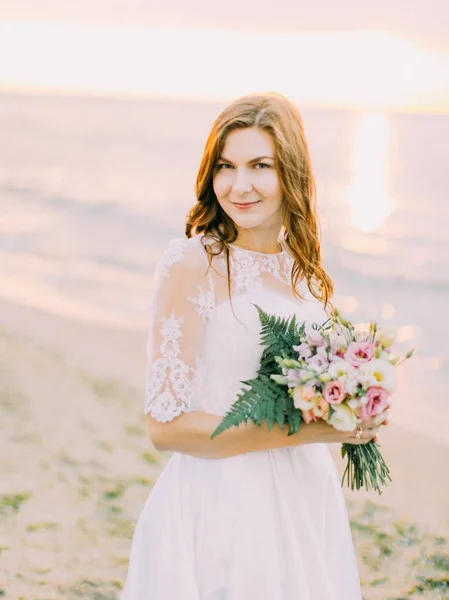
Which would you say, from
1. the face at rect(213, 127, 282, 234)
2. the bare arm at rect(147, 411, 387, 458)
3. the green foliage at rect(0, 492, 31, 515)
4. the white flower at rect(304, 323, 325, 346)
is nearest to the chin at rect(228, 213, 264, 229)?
the face at rect(213, 127, 282, 234)

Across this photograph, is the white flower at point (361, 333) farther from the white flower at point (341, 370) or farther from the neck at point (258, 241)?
the neck at point (258, 241)

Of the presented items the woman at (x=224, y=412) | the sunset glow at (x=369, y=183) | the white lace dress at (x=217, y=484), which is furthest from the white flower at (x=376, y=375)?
the sunset glow at (x=369, y=183)

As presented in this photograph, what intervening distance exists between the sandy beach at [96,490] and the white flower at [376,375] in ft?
10.2

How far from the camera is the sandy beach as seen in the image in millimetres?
5188

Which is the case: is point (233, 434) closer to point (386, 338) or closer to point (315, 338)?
point (315, 338)

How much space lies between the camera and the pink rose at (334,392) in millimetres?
2445

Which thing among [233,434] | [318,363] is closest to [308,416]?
[318,363]

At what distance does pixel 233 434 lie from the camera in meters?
2.62

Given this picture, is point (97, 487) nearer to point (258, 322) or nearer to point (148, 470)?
point (148, 470)

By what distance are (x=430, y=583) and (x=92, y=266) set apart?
1218cm

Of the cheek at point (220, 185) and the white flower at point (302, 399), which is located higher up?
the cheek at point (220, 185)

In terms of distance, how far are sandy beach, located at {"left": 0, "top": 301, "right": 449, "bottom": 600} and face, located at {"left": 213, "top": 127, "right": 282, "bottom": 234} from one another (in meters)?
3.06

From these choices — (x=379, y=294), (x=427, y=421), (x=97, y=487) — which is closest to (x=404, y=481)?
(x=427, y=421)

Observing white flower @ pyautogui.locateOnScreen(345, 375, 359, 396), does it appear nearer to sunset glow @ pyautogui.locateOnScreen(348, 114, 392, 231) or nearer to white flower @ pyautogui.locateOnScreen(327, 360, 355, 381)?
white flower @ pyautogui.locateOnScreen(327, 360, 355, 381)
